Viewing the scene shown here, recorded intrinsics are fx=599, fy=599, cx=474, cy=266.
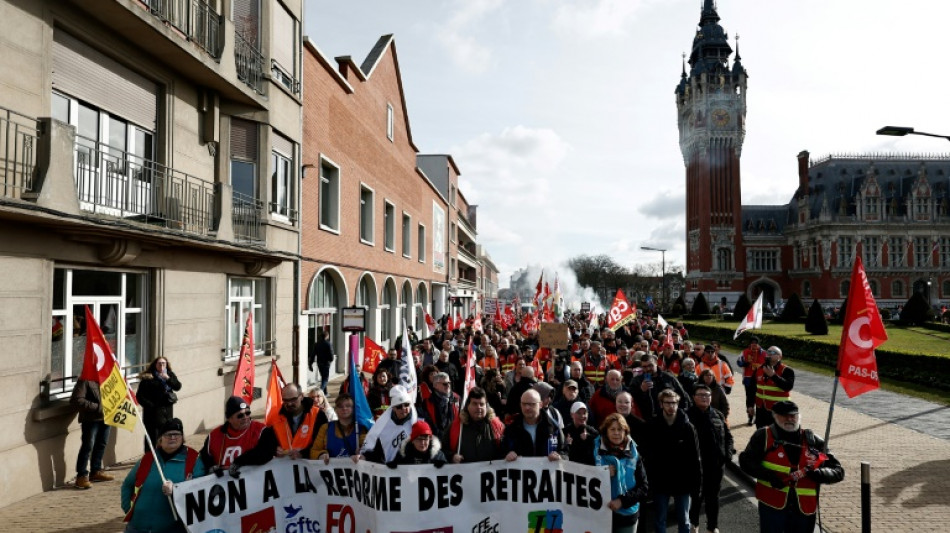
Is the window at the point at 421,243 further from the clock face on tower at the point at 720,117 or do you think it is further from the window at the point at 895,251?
the window at the point at 895,251

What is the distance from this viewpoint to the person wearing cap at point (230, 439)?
5.81 metres

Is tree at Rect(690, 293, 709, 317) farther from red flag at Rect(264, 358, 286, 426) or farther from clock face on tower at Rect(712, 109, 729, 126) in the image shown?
red flag at Rect(264, 358, 286, 426)

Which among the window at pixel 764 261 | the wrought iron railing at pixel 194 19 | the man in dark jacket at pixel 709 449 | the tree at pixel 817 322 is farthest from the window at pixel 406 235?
the window at pixel 764 261

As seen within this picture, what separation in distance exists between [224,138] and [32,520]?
873 cm

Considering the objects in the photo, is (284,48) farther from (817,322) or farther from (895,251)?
(895,251)

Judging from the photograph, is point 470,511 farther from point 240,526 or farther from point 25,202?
point 25,202

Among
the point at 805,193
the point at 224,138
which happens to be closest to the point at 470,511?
the point at 224,138

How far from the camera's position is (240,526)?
5641 millimetres

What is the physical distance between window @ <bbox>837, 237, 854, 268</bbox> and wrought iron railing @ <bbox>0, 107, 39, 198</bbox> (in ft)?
296

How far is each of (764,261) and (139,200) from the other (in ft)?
295

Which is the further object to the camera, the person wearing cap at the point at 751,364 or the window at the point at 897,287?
the window at the point at 897,287

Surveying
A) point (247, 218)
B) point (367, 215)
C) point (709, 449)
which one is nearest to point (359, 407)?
point (709, 449)

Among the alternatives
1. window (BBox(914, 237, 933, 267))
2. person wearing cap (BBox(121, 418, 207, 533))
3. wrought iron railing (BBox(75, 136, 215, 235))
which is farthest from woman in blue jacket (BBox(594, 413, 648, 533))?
window (BBox(914, 237, 933, 267))

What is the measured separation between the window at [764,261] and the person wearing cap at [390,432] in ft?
293
